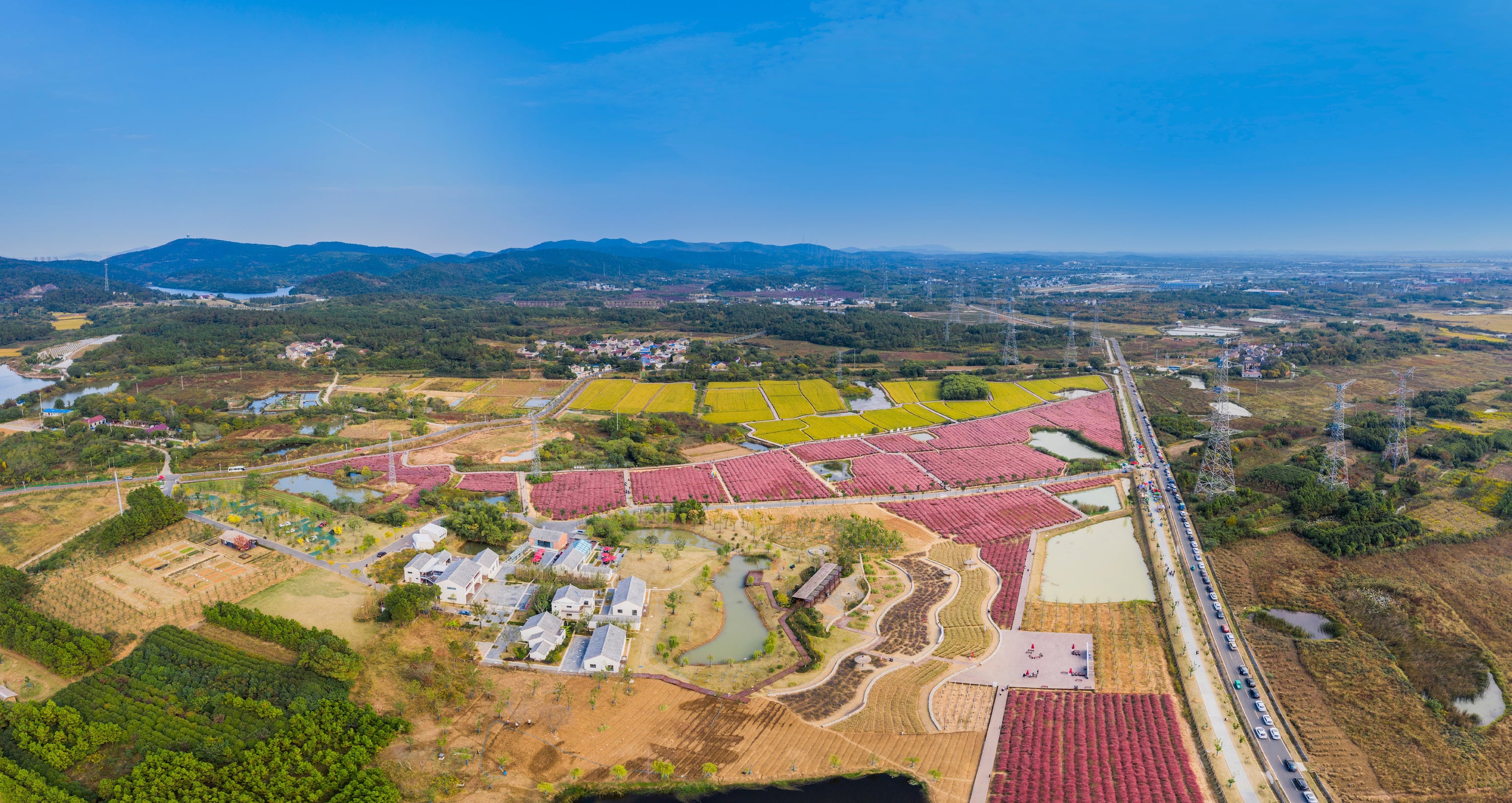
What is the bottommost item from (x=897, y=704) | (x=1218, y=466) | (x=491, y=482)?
(x=897, y=704)

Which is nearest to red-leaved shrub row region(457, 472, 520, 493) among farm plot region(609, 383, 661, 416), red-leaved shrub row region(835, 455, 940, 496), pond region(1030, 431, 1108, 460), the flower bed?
farm plot region(609, 383, 661, 416)

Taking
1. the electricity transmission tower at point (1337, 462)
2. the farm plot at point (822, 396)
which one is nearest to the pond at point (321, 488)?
the farm plot at point (822, 396)

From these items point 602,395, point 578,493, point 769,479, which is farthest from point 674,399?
point 578,493

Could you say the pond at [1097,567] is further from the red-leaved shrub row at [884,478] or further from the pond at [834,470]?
the pond at [834,470]

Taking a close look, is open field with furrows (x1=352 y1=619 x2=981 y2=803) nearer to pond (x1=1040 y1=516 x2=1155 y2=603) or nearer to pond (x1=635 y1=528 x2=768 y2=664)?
pond (x1=635 y1=528 x2=768 y2=664)

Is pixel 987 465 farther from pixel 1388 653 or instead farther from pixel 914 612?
pixel 1388 653

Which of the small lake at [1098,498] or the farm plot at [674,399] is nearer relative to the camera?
the small lake at [1098,498]
